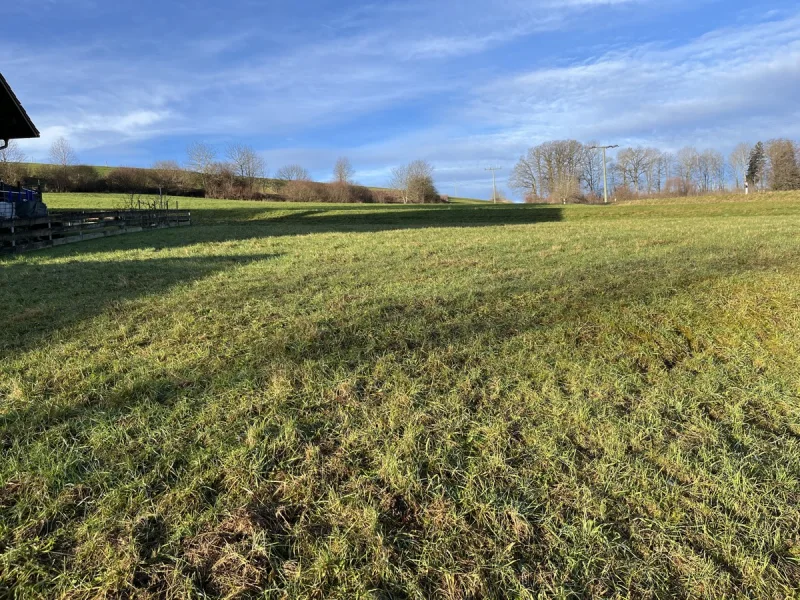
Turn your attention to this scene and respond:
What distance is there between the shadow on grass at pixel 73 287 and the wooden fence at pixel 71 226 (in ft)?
10.2

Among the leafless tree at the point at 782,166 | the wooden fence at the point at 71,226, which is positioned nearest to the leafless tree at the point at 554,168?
the leafless tree at the point at 782,166

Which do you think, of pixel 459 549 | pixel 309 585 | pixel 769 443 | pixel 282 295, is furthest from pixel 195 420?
pixel 769 443

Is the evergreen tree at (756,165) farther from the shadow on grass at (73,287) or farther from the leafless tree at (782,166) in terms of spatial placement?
the shadow on grass at (73,287)

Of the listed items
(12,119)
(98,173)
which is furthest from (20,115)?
(98,173)

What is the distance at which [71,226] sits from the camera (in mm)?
14852

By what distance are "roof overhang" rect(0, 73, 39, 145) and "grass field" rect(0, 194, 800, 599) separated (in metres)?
13.9

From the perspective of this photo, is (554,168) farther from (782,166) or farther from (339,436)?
(339,436)

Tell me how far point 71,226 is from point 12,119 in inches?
197

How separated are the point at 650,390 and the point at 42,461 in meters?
3.77

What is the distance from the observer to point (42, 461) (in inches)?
94.0

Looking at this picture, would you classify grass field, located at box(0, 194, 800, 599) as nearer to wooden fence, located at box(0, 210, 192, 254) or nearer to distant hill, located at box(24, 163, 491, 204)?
wooden fence, located at box(0, 210, 192, 254)

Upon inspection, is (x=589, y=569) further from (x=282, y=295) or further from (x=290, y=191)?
(x=290, y=191)

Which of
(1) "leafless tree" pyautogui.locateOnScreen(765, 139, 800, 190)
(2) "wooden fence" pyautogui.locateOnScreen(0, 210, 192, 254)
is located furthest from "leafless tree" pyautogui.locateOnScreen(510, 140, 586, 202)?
(2) "wooden fence" pyautogui.locateOnScreen(0, 210, 192, 254)

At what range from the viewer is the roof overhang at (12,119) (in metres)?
14.6
